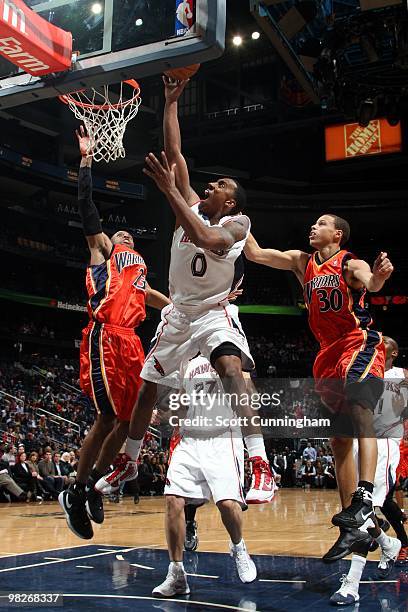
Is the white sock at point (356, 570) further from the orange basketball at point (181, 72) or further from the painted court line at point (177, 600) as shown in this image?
the orange basketball at point (181, 72)

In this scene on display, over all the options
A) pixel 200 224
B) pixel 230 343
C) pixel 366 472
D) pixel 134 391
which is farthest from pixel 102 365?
pixel 366 472

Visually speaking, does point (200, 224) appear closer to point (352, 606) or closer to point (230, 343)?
point (230, 343)

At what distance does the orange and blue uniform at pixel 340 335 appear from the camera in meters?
4.65

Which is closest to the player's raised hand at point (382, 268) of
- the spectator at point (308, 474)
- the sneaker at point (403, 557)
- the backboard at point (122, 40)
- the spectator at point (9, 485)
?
the backboard at point (122, 40)

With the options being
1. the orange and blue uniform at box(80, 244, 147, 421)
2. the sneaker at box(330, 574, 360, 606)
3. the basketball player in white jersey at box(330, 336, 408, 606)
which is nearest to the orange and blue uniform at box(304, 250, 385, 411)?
the basketball player in white jersey at box(330, 336, 408, 606)

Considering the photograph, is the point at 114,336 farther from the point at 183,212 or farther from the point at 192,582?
the point at 192,582

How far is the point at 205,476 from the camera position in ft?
14.3

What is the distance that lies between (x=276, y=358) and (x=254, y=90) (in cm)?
1100

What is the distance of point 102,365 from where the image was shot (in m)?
5.06

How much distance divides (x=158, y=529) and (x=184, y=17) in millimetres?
6489

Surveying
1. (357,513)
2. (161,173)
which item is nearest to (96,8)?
(161,173)

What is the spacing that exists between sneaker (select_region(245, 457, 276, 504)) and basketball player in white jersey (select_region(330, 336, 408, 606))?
0.70 m

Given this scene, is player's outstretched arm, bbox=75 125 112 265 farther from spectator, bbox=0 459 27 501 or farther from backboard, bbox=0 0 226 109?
spectator, bbox=0 459 27 501

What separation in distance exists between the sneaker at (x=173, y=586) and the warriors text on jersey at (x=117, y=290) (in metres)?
1.90
